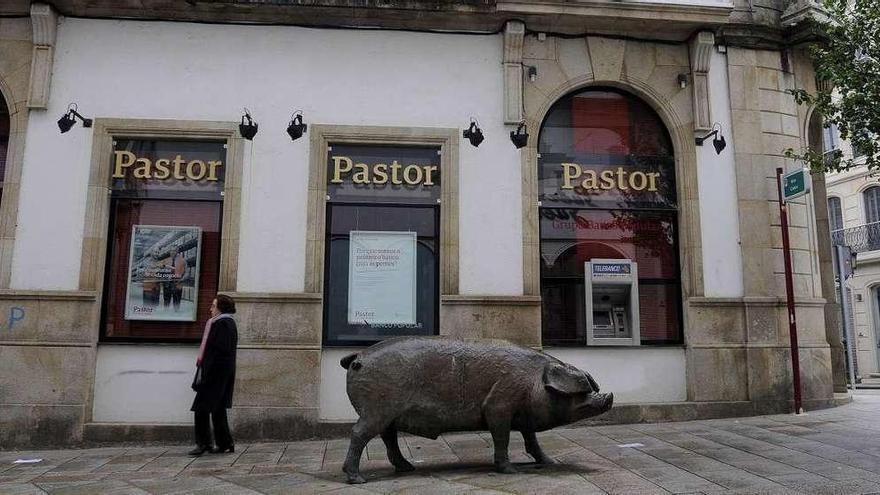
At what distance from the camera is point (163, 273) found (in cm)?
890

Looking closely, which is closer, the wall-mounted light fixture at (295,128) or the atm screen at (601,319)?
the wall-mounted light fixture at (295,128)

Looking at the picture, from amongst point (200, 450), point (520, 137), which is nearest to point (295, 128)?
point (520, 137)

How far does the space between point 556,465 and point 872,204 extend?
25.3m

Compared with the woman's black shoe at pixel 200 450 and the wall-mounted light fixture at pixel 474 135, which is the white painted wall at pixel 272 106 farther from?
the woman's black shoe at pixel 200 450

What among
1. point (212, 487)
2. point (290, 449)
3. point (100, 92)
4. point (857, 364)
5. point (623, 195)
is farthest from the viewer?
point (857, 364)

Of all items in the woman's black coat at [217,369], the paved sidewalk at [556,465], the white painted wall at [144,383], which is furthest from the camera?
the white painted wall at [144,383]

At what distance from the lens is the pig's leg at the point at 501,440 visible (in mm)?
5691

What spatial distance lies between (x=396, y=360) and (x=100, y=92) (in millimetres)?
6371

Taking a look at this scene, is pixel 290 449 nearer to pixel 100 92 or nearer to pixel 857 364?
pixel 100 92

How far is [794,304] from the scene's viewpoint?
368 inches

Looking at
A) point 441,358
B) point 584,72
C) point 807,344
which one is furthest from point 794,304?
point 441,358

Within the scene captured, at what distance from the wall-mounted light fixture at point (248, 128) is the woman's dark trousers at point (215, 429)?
3840mm

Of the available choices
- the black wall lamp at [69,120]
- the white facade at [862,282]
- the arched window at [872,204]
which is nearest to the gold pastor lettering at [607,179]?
the black wall lamp at [69,120]

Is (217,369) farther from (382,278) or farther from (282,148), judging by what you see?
(282,148)
